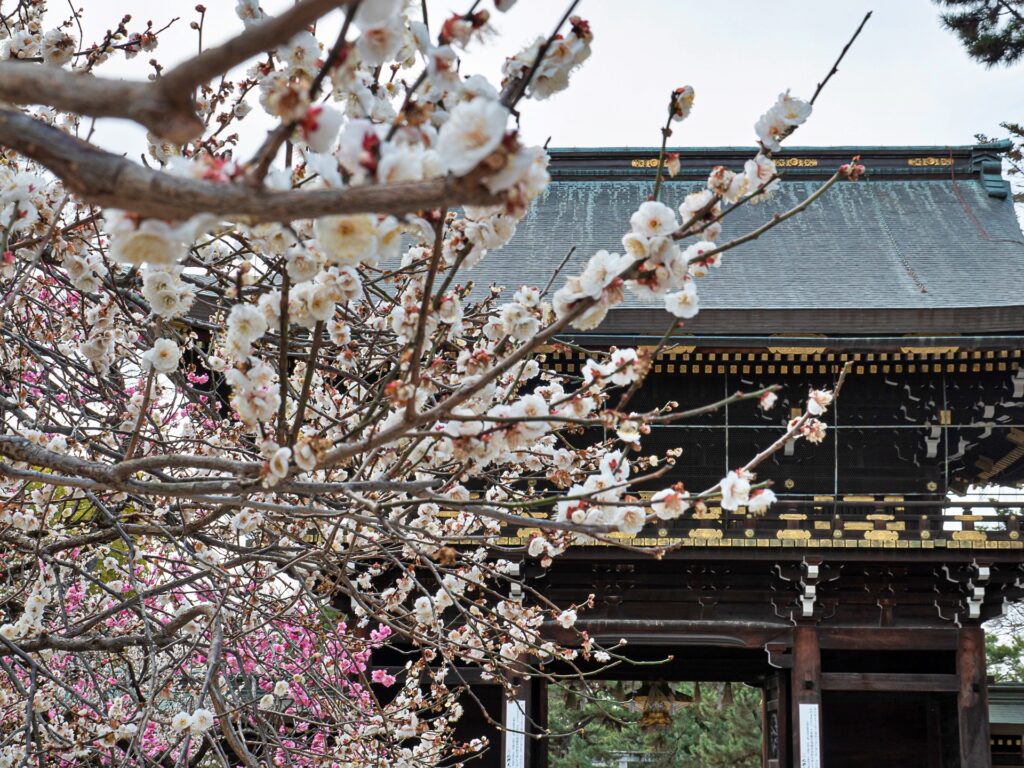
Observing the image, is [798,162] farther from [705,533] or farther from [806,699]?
[806,699]

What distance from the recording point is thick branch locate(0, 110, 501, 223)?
4.34ft

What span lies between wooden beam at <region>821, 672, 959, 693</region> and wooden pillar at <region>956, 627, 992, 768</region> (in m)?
0.11

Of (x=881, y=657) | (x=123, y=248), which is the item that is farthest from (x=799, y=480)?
(x=123, y=248)

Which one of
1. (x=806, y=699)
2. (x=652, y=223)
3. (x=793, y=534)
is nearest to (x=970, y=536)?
(x=793, y=534)

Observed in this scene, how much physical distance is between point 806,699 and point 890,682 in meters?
0.77

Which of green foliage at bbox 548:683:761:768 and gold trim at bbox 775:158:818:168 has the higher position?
gold trim at bbox 775:158:818:168

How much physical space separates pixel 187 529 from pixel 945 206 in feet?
37.9

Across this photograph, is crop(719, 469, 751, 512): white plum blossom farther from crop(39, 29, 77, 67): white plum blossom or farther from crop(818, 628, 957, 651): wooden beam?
crop(818, 628, 957, 651): wooden beam

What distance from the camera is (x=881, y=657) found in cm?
1070

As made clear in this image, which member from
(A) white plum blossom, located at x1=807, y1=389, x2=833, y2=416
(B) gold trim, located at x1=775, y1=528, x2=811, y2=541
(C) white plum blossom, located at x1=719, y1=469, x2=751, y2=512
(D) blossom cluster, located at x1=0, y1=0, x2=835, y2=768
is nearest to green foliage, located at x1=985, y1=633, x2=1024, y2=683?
(B) gold trim, located at x1=775, y1=528, x2=811, y2=541

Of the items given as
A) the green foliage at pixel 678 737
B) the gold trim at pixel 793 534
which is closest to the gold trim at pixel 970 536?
the gold trim at pixel 793 534

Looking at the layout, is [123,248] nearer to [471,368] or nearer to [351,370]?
[471,368]

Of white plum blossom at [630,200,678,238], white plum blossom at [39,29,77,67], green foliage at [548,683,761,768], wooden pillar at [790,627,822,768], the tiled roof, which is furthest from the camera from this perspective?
green foliage at [548,683,761,768]

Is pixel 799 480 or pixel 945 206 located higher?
pixel 945 206
